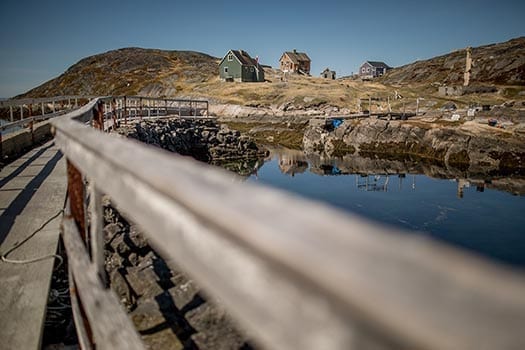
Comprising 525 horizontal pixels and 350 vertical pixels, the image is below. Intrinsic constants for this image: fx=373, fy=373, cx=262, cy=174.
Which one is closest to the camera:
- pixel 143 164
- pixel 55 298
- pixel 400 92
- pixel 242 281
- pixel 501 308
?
pixel 501 308

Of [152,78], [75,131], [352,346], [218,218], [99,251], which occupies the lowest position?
[99,251]

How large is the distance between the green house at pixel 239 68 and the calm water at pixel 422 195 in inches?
1797

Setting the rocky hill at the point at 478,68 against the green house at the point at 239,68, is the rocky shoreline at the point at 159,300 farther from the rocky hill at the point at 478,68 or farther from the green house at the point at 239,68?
the rocky hill at the point at 478,68

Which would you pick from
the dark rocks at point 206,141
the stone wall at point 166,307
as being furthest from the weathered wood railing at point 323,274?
the dark rocks at point 206,141

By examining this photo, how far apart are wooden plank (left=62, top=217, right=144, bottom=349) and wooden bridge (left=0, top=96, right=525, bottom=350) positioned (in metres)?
0.73

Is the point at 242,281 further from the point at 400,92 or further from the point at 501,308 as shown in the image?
the point at 400,92

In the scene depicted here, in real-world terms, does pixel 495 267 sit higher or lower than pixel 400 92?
lower

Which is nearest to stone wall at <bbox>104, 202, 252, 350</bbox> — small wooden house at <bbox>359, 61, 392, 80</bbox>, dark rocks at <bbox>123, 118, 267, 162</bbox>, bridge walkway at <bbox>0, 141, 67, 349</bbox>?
→ bridge walkway at <bbox>0, 141, 67, 349</bbox>

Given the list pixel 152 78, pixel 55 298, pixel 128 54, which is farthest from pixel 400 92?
pixel 128 54

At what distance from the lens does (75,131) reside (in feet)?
7.23

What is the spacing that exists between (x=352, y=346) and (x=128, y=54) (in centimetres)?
12412

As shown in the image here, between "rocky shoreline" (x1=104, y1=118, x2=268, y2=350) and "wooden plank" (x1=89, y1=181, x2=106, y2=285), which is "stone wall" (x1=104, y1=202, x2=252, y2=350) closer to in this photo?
"rocky shoreline" (x1=104, y1=118, x2=268, y2=350)

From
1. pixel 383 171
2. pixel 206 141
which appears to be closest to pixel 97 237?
pixel 206 141

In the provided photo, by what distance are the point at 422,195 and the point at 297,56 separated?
82998mm
